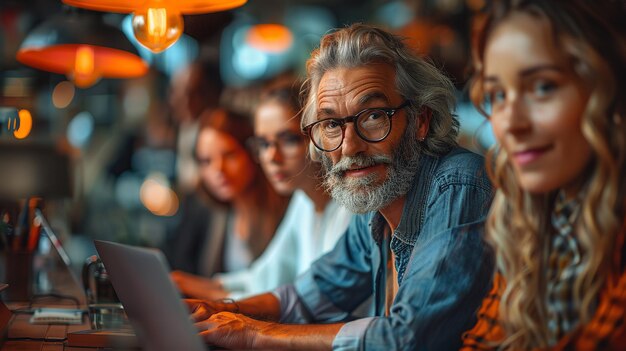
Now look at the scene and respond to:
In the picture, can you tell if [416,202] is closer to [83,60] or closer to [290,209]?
[290,209]

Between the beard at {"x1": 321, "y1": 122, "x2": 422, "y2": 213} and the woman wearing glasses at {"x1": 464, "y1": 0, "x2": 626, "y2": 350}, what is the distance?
19.7 inches

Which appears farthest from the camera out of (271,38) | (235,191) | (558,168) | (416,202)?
(271,38)

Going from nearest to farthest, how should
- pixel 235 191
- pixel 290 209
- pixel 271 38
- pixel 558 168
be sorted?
pixel 558 168 < pixel 290 209 < pixel 235 191 < pixel 271 38

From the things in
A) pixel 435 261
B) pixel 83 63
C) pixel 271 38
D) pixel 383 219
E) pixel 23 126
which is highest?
pixel 271 38

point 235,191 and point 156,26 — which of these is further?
point 235,191

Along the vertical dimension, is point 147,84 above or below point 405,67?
above

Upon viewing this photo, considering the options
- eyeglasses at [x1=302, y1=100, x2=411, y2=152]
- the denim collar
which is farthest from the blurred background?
the denim collar

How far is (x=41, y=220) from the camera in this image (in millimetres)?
2730

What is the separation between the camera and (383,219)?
2.14 metres

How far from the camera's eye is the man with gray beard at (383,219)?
5.32ft

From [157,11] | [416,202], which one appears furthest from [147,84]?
[416,202]

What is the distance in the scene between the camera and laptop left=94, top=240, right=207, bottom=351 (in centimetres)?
151

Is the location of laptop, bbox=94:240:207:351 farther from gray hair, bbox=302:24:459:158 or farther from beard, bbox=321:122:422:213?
gray hair, bbox=302:24:459:158

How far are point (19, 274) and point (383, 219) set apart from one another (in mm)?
1262
